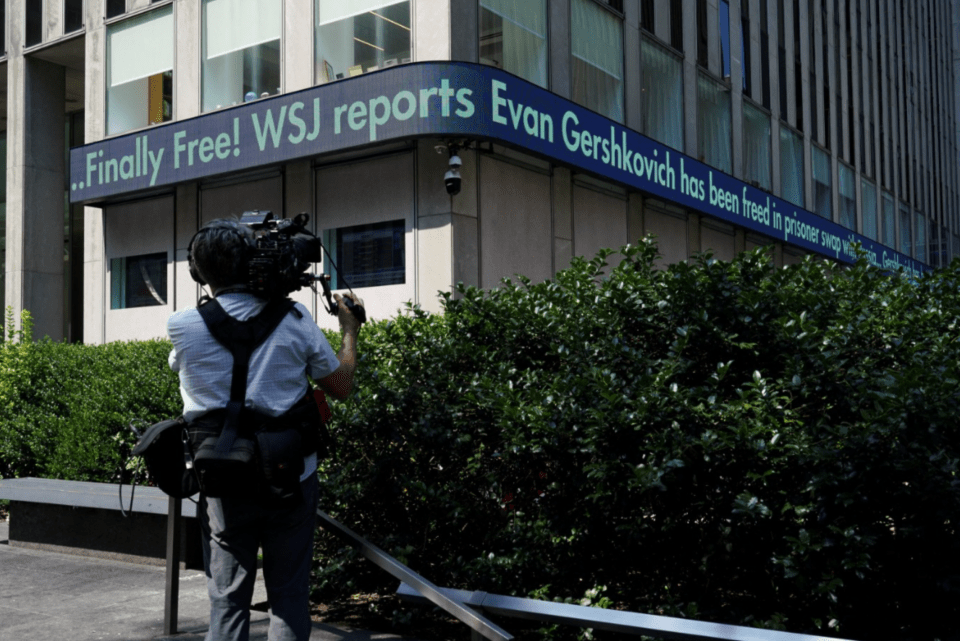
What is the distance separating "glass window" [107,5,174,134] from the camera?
15.4 metres

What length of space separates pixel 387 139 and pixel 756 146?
1161 centimetres

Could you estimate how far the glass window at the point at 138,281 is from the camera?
50.1 ft

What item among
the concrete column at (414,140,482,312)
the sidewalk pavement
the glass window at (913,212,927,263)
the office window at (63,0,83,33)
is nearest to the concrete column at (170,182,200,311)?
the concrete column at (414,140,482,312)

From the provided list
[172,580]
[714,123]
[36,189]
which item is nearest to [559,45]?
[714,123]

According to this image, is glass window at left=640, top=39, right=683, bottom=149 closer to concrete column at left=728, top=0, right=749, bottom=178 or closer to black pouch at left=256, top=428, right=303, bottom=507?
concrete column at left=728, top=0, right=749, bottom=178

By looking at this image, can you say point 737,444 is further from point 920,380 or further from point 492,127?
point 492,127

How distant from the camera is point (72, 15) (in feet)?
56.2

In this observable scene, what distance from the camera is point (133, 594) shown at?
5785 mm

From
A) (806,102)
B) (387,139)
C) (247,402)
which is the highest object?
(806,102)

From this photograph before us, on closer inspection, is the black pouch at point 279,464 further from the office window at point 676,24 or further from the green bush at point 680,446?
the office window at point 676,24

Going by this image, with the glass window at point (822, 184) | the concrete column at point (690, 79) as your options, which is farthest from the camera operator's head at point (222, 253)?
the glass window at point (822, 184)

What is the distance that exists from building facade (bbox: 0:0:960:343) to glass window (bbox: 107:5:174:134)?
47mm

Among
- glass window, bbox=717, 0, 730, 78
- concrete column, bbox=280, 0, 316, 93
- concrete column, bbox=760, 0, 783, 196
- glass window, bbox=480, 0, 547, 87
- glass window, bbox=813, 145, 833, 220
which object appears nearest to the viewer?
glass window, bbox=480, 0, 547, 87

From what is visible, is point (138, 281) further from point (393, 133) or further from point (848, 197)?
point (848, 197)
